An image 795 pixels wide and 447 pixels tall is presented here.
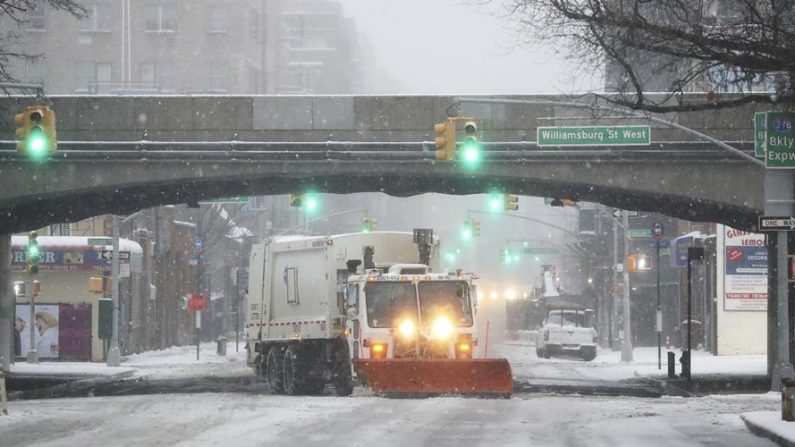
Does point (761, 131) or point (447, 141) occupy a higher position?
point (447, 141)

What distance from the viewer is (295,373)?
103 feet

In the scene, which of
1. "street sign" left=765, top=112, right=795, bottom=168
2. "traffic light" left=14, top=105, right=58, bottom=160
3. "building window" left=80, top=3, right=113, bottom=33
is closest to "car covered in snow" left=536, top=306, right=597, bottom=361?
"street sign" left=765, top=112, right=795, bottom=168

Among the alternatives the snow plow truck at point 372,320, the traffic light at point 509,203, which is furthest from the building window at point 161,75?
the snow plow truck at point 372,320

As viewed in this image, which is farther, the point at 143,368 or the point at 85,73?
the point at 85,73

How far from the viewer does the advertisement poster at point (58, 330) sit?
53.1 metres

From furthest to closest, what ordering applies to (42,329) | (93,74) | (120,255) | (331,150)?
1. (93,74)
2. (42,329)
3. (120,255)
4. (331,150)

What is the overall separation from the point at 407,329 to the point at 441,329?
752 millimetres

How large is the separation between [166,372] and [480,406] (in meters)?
23.4

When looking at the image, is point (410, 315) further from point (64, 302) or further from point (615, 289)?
point (64, 302)

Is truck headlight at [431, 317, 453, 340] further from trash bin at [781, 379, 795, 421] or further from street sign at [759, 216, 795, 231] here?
trash bin at [781, 379, 795, 421]

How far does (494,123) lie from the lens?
35.8 meters

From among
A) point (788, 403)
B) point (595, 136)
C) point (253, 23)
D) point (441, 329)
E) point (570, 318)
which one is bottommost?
point (788, 403)

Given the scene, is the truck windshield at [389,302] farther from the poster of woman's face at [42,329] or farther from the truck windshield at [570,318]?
the poster of woman's face at [42,329]

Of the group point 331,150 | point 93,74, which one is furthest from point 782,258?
point 93,74
